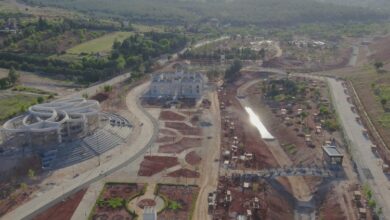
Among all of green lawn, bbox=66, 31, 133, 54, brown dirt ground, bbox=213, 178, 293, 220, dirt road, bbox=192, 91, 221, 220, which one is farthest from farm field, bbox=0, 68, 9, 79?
brown dirt ground, bbox=213, 178, 293, 220

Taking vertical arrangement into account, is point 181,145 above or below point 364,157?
below

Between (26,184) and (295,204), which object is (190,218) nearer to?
(295,204)

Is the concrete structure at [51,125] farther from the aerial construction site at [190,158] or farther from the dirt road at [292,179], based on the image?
the dirt road at [292,179]

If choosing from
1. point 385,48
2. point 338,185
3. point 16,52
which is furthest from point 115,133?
point 385,48

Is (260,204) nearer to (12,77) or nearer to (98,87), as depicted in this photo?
(98,87)

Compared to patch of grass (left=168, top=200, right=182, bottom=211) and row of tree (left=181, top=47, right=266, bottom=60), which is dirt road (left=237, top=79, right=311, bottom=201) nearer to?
patch of grass (left=168, top=200, right=182, bottom=211)

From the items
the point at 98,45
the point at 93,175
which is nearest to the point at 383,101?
the point at 93,175
